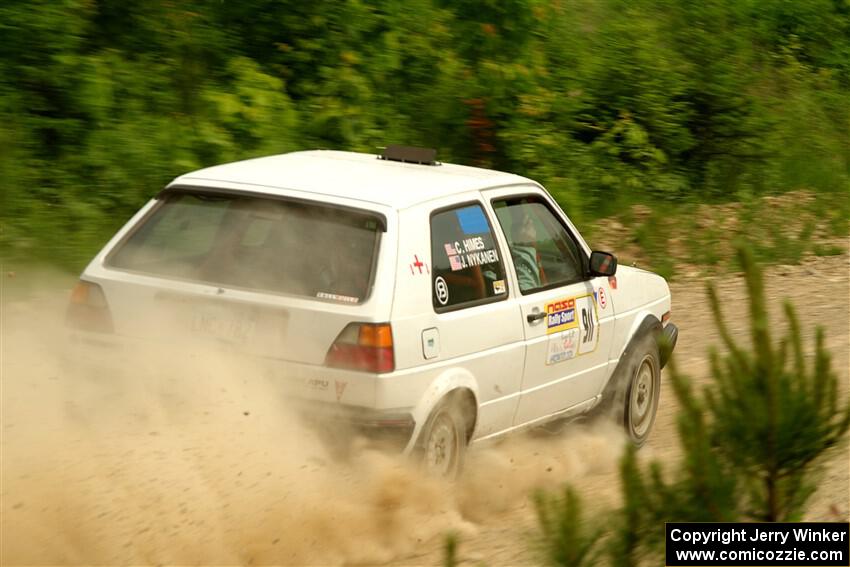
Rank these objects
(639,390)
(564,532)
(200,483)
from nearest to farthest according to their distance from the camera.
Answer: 1. (564,532)
2. (200,483)
3. (639,390)

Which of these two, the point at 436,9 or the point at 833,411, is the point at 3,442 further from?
the point at 436,9

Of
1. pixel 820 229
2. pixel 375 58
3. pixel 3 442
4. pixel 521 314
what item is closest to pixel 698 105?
pixel 820 229

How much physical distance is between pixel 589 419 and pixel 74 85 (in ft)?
17.2

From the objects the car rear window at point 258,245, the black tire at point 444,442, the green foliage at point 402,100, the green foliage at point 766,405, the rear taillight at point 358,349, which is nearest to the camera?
the green foliage at point 766,405

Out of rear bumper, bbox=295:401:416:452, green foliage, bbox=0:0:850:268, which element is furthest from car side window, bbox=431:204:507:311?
green foliage, bbox=0:0:850:268

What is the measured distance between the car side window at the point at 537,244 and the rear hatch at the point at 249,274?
1.12 meters

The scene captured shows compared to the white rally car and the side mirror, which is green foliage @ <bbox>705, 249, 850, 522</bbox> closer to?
the white rally car

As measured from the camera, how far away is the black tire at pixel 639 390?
7.22 metres

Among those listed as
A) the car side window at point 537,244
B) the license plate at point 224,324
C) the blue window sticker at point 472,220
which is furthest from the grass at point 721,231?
the license plate at point 224,324

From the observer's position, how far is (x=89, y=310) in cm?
550

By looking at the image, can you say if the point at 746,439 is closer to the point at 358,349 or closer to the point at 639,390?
the point at 358,349

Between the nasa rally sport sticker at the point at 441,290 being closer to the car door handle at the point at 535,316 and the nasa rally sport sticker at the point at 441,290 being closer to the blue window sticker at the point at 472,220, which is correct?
the blue window sticker at the point at 472,220

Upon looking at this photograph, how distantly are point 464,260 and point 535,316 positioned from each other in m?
0.61

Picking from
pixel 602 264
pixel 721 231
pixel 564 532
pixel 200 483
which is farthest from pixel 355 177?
pixel 721 231
